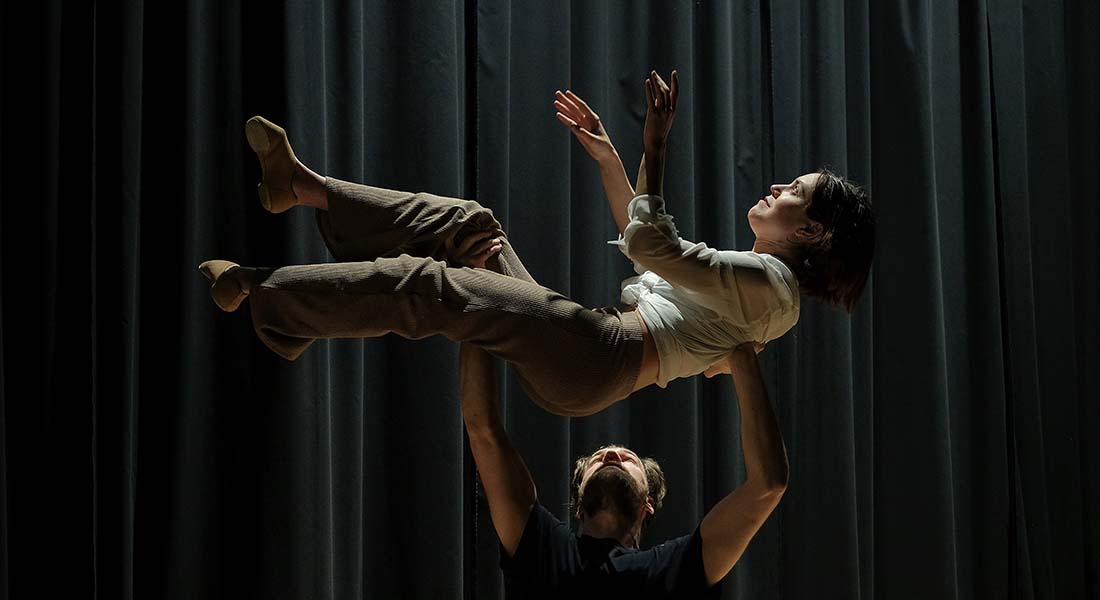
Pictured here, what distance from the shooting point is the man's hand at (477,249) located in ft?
6.23

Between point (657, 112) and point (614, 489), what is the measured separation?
75 centimetres

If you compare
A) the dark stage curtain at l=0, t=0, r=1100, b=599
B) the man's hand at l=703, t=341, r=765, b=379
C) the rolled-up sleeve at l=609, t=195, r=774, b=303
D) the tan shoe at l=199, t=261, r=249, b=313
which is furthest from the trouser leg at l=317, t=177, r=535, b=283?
the dark stage curtain at l=0, t=0, r=1100, b=599

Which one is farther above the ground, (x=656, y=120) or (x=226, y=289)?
(x=656, y=120)

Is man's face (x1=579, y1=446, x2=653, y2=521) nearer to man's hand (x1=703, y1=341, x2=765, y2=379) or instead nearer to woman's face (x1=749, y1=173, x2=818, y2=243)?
man's hand (x1=703, y1=341, x2=765, y2=379)

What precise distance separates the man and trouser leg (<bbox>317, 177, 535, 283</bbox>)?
9.6 inches

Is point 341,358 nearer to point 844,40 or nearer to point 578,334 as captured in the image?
point 578,334

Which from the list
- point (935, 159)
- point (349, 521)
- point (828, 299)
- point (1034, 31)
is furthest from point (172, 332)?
point (1034, 31)

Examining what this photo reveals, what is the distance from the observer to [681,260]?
1820 millimetres

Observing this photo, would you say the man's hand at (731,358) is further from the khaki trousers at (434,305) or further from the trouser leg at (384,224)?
the trouser leg at (384,224)

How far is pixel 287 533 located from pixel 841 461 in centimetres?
157

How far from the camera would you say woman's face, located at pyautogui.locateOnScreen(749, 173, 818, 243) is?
6.48 ft

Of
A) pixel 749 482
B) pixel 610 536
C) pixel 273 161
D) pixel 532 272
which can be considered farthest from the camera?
pixel 532 272

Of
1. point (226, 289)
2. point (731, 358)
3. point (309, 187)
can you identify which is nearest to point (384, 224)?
point (309, 187)

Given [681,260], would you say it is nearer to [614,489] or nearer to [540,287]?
[540,287]
